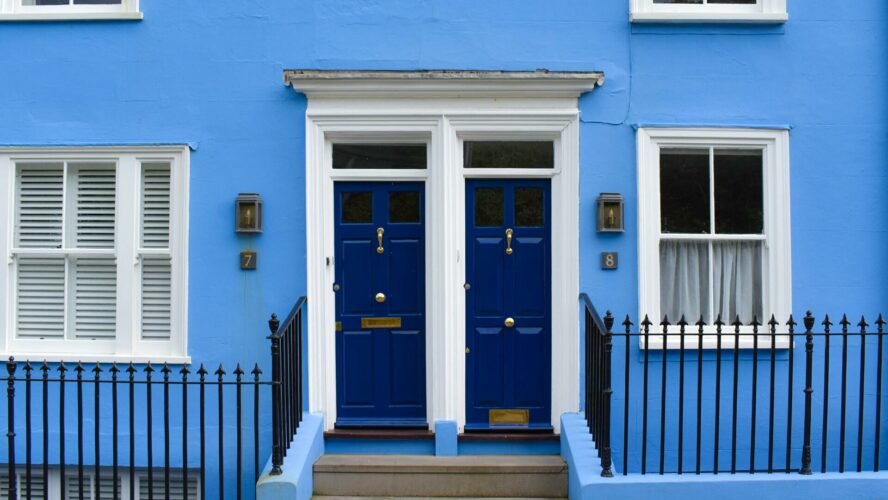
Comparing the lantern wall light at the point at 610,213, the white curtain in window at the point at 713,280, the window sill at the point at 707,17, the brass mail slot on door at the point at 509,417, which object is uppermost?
the window sill at the point at 707,17

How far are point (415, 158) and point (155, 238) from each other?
216 cm

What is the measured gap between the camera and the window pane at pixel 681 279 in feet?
21.9

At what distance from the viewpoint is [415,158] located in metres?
6.71

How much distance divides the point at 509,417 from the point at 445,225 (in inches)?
62.9

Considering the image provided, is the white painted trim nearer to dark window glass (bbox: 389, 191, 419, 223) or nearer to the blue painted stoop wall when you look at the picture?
dark window glass (bbox: 389, 191, 419, 223)

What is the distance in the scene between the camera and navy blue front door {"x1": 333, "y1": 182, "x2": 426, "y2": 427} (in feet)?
21.8

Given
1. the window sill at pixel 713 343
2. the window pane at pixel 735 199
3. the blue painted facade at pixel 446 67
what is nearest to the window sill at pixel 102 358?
the blue painted facade at pixel 446 67

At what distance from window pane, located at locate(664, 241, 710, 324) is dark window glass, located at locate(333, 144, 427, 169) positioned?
81.4 inches

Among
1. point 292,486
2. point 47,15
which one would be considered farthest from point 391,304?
point 47,15

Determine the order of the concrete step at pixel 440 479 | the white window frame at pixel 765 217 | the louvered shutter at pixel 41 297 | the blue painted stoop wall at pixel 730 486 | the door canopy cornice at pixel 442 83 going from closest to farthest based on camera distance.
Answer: the blue painted stoop wall at pixel 730 486 < the concrete step at pixel 440 479 < the door canopy cornice at pixel 442 83 < the white window frame at pixel 765 217 < the louvered shutter at pixel 41 297

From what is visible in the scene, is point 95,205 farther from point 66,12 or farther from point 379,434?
point 379,434

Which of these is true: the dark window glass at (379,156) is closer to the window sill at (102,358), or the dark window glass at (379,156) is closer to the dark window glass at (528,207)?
the dark window glass at (528,207)

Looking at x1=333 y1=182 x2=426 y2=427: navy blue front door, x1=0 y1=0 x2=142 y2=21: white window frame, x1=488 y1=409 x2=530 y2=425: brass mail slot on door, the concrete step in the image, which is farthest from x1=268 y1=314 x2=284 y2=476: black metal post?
x1=0 y1=0 x2=142 y2=21: white window frame

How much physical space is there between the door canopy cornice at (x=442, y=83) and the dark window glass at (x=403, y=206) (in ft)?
2.55
